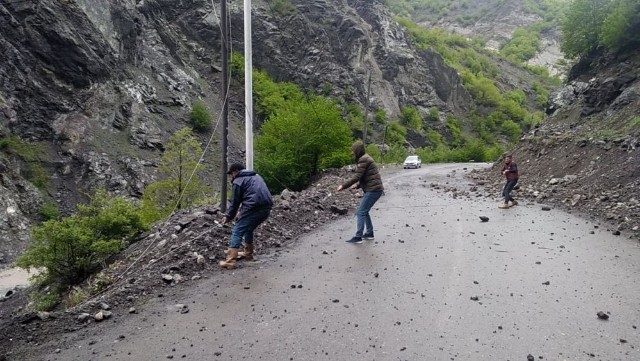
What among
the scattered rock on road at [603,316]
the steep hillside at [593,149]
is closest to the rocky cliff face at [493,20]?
the steep hillside at [593,149]

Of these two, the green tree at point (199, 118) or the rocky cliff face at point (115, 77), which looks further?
the green tree at point (199, 118)

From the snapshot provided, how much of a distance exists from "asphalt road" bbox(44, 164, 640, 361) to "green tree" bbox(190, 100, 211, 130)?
39477 mm

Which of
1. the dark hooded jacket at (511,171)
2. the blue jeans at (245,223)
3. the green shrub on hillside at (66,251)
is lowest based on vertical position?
the green shrub on hillside at (66,251)

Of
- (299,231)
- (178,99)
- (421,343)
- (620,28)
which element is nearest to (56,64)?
(178,99)

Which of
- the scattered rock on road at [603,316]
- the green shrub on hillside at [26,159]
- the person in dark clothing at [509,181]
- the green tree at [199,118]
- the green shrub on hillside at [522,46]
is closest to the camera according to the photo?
the scattered rock on road at [603,316]

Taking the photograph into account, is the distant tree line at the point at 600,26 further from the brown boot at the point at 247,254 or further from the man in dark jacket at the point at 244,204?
the brown boot at the point at 247,254

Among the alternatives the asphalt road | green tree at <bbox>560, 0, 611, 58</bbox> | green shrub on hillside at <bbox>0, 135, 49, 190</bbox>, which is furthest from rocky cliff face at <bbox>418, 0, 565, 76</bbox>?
the asphalt road

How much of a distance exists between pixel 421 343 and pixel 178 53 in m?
58.0

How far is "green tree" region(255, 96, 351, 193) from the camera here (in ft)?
78.3

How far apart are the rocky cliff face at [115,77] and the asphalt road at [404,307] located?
2536 centimetres

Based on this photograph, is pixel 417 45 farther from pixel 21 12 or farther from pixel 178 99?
pixel 21 12

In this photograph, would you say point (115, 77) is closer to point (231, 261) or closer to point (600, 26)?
point (600, 26)

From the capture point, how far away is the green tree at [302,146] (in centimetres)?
2386

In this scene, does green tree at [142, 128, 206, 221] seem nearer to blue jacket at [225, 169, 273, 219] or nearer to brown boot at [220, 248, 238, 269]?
brown boot at [220, 248, 238, 269]
